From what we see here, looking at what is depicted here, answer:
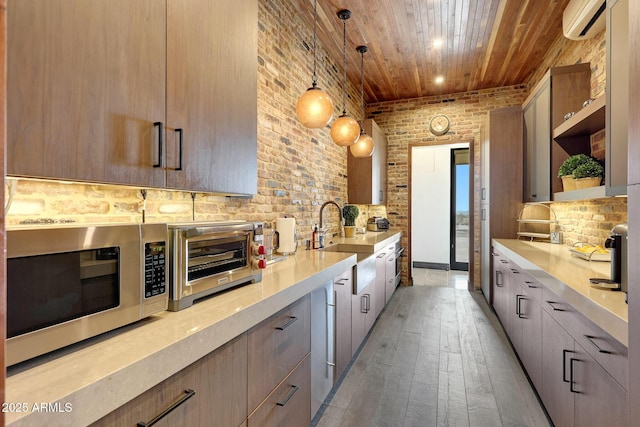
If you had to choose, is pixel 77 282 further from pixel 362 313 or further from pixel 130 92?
pixel 362 313

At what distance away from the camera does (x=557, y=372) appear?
1654 mm

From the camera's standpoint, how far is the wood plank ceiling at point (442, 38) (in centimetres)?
285

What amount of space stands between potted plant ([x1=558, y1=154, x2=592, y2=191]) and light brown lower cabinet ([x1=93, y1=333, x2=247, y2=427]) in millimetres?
2831

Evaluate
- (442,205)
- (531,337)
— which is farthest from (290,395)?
(442,205)

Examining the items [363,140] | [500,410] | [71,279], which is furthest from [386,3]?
[500,410]

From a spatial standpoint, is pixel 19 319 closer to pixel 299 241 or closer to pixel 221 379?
pixel 221 379

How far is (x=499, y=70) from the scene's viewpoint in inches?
165

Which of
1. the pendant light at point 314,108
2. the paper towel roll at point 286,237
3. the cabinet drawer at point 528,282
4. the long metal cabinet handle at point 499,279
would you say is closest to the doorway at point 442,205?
the long metal cabinet handle at point 499,279

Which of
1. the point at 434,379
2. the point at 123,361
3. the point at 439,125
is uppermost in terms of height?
the point at 439,125

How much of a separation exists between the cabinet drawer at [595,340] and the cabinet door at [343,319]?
1.27m

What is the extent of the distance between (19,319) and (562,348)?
220 centimetres

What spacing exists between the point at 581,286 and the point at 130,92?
6.99 ft

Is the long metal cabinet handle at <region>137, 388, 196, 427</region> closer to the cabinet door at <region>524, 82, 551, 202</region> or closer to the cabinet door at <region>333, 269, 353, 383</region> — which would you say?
the cabinet door at <region>333, 269, 353, 383</region>

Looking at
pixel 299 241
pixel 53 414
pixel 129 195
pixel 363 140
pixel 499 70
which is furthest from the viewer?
pixel 499 70
